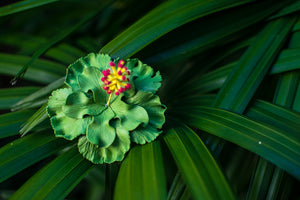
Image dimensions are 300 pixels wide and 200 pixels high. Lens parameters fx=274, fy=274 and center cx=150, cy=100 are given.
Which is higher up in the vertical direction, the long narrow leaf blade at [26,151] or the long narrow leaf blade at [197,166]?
the long narrow leaf blade at [26,151]

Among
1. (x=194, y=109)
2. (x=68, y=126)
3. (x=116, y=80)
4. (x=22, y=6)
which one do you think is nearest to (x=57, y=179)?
(x=68, y=126)

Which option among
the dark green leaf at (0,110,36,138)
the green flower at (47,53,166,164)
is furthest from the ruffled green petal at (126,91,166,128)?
the dark green leaf at (0,110,36,138)

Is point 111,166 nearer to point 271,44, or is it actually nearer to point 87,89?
point 87,89

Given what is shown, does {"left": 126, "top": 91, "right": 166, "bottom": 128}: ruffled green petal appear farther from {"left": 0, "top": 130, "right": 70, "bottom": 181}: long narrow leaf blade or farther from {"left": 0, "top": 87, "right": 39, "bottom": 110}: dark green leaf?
{"left": 0, "top": 87, "right": 39, "bottom": 110}: dark green leaf

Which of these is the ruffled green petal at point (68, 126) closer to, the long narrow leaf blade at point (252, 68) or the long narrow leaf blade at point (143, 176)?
the long narrow leaf blade at point (143, 176)

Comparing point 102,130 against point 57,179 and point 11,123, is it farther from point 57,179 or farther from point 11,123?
point 11,123

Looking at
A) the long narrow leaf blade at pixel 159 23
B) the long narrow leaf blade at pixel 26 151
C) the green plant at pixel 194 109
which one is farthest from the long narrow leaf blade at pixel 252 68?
the long narrow leaf blade at pixel 26 151
